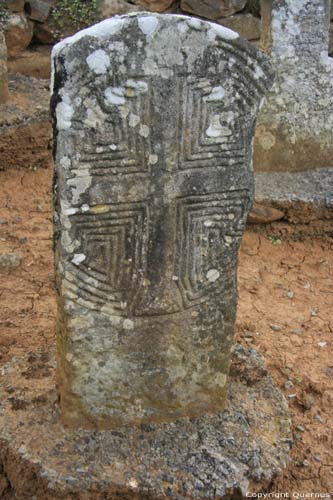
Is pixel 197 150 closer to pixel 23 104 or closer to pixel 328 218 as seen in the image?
pixel 328 218

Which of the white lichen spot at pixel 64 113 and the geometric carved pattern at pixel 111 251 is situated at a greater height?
the white lichen spot at pixel 64 113

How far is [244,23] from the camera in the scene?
8922mm

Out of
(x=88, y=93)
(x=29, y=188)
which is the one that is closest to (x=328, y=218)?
(x=29, y=188)

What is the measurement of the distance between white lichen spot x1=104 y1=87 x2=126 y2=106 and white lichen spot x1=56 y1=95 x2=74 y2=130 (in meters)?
0.14

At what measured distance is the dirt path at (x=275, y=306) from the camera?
3.52 m

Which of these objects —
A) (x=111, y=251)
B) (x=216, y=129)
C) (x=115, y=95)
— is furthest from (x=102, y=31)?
(x=111, y=251)

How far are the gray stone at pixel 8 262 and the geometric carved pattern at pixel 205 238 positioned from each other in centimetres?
212

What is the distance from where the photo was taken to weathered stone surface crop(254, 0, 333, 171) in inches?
217

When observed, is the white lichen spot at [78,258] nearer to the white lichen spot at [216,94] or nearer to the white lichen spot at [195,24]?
the white lichen spot at [216,94]

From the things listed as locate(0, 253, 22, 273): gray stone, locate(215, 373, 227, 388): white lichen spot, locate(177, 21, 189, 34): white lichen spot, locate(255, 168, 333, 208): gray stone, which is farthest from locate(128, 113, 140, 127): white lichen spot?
locate(255, 168, 333, 208): gray stone

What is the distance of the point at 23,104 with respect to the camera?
6.55 meters

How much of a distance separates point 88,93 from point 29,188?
3.60 m

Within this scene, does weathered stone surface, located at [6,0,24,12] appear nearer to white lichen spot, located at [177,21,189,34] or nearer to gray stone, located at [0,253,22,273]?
gray stone, located at [0,253,22,273]

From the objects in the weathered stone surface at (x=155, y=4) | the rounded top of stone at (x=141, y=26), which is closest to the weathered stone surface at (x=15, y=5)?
the weathered stone surface at (x=155, y=4)
